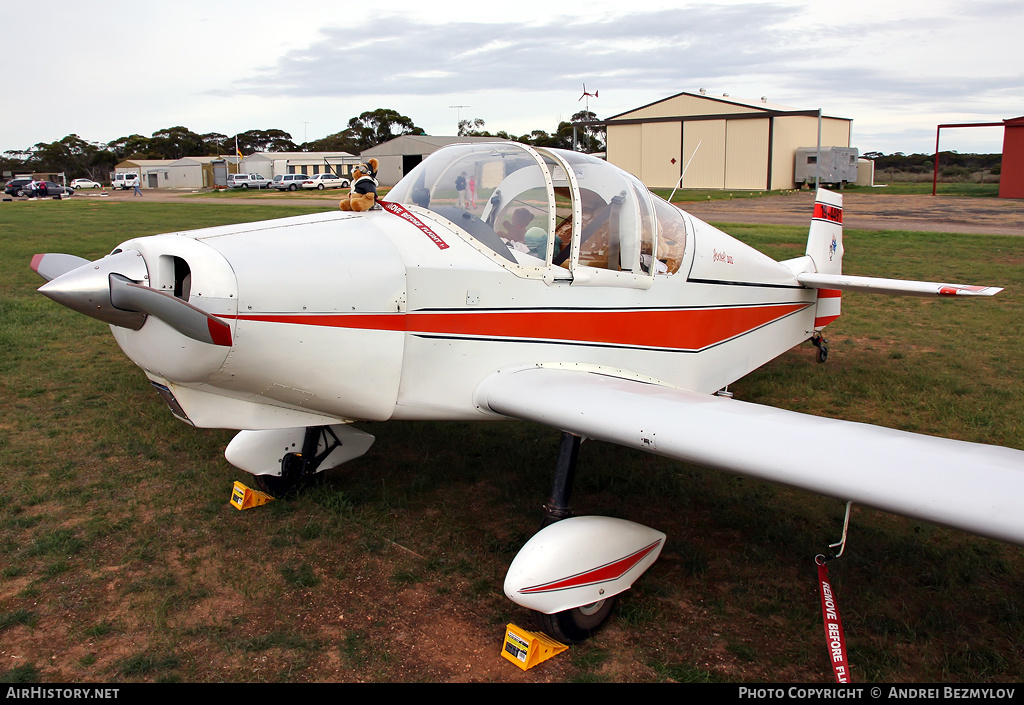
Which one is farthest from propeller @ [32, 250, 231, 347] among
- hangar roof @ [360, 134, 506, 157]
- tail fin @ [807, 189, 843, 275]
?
hangar roof @ [360, 134, 506, 157]

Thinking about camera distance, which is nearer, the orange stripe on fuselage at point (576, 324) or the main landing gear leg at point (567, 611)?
the main landing gear leg at point (567, 611)

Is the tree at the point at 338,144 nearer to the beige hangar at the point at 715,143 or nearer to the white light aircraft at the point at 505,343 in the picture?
the beige hangar at the point at 715,143

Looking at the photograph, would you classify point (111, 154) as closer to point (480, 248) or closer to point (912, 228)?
point (912, 228)

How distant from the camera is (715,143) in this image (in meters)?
45.8

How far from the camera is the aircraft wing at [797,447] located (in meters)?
2.74

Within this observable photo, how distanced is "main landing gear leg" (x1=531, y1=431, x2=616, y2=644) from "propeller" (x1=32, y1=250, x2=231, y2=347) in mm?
1872

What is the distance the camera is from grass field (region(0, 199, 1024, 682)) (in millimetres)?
3416

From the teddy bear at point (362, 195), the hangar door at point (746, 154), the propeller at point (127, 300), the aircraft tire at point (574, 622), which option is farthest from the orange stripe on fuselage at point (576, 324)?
the hangar door at point (746, 154)

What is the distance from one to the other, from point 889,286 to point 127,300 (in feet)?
19.2

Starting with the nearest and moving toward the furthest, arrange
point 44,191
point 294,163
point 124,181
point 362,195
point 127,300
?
point 127,300
point 362,195
point 44,191
point 294,163
point 124,181

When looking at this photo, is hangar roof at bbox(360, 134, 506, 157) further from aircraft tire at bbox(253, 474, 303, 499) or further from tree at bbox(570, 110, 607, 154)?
aircraft tire at bbox(253, 474, 303, 499)

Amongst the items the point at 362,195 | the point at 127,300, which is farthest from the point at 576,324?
the point at 127,300

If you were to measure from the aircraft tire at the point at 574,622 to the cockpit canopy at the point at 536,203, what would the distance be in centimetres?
194

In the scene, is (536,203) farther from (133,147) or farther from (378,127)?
(133,147)
